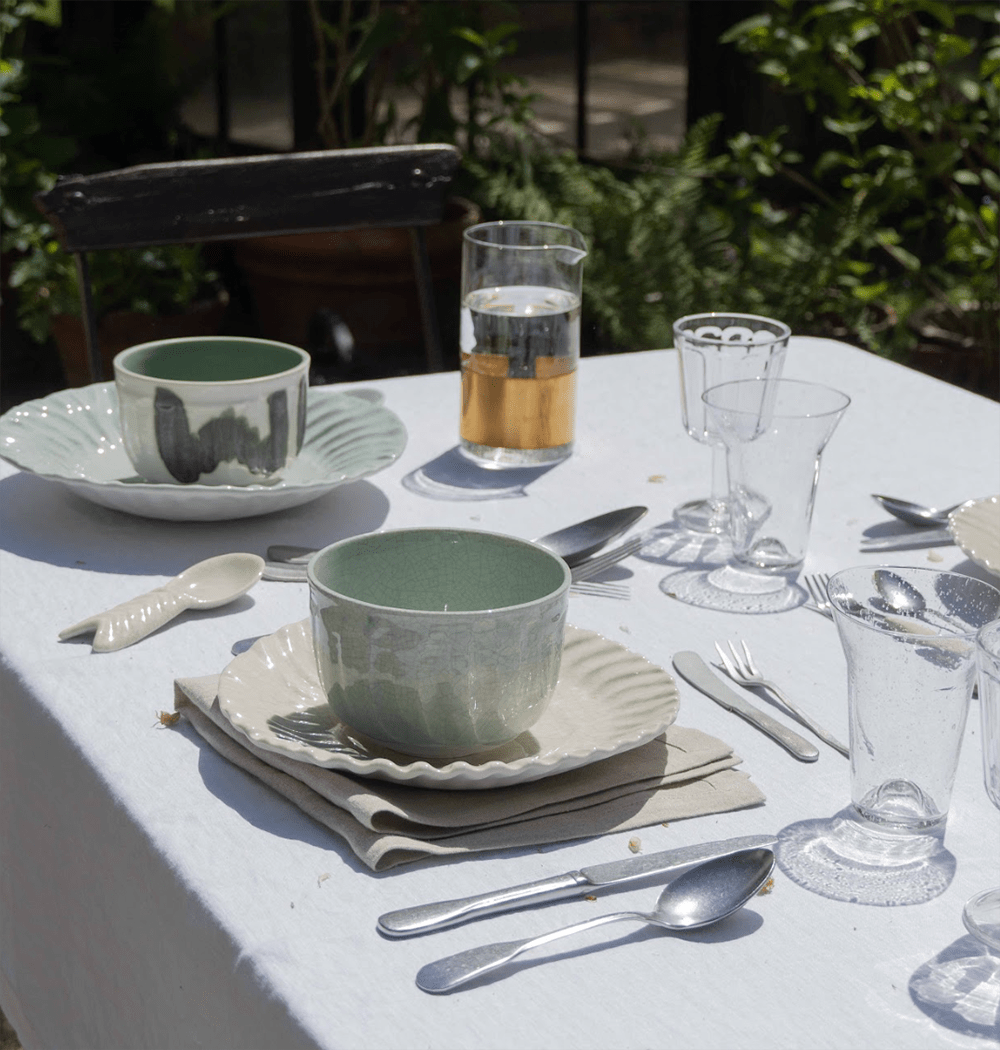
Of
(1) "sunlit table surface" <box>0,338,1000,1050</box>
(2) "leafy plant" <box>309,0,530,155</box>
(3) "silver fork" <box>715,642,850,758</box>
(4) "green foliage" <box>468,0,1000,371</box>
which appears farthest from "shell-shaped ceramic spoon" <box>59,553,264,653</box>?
(2) "leafy plant" <box>309,0,530,155</box>

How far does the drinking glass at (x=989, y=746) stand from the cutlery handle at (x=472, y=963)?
20 cm

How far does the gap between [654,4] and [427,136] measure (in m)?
0.79

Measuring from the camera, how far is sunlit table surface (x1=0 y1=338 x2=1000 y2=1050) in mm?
637

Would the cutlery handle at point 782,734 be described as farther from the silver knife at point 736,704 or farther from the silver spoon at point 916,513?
the silver spoon at point 916,513

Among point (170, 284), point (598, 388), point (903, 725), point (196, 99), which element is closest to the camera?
point (903, 725)

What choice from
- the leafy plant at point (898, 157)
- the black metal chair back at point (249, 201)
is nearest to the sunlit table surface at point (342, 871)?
the black metal chair back at point (249, 201)

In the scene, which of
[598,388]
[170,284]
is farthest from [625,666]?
[170,284]

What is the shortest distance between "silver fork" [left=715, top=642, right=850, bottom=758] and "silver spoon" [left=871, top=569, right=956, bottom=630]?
0.37 ft

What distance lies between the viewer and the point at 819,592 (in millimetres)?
1107

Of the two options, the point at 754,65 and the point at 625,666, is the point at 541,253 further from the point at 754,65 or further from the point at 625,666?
the point at 754,65

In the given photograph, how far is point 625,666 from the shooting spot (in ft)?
2.91

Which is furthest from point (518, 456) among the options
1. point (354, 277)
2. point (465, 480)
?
point (354, 277)

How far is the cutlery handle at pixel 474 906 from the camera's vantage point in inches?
26.8

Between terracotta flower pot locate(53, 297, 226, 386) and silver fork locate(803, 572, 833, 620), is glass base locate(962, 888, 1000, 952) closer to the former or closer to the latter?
silver fork locate(803, 572, 833, 620)
